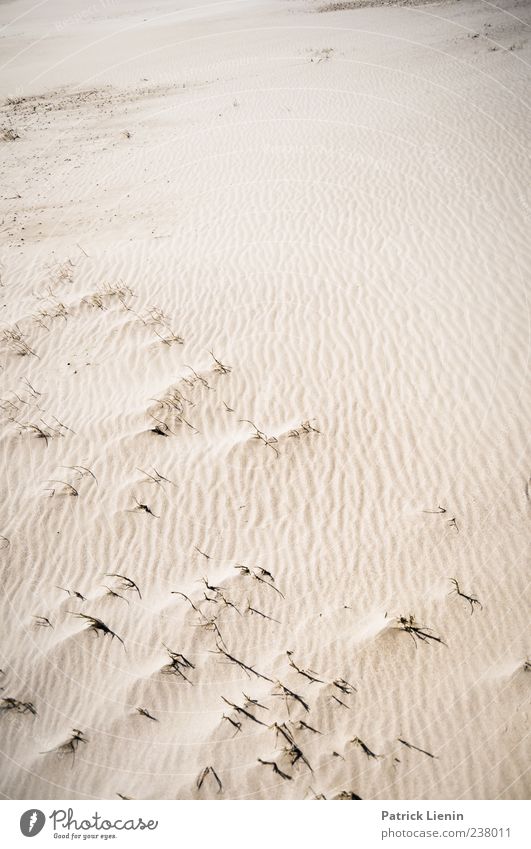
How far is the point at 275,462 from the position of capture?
6.20 metres

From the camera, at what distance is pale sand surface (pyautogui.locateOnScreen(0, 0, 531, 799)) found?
4.46 meters

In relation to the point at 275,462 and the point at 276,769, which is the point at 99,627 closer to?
the point at 276,769

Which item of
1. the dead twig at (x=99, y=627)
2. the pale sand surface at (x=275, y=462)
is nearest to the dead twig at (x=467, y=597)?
the pale sand surface at (x=275, y=462)

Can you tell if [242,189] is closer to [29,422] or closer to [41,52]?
[29,422]

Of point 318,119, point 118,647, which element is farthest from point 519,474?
point 318,119

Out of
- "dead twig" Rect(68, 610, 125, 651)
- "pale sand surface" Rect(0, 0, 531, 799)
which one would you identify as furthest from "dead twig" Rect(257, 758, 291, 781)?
"dead twig" Rect(68, 610, 125, 651)

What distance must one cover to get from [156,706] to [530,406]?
249 inches
